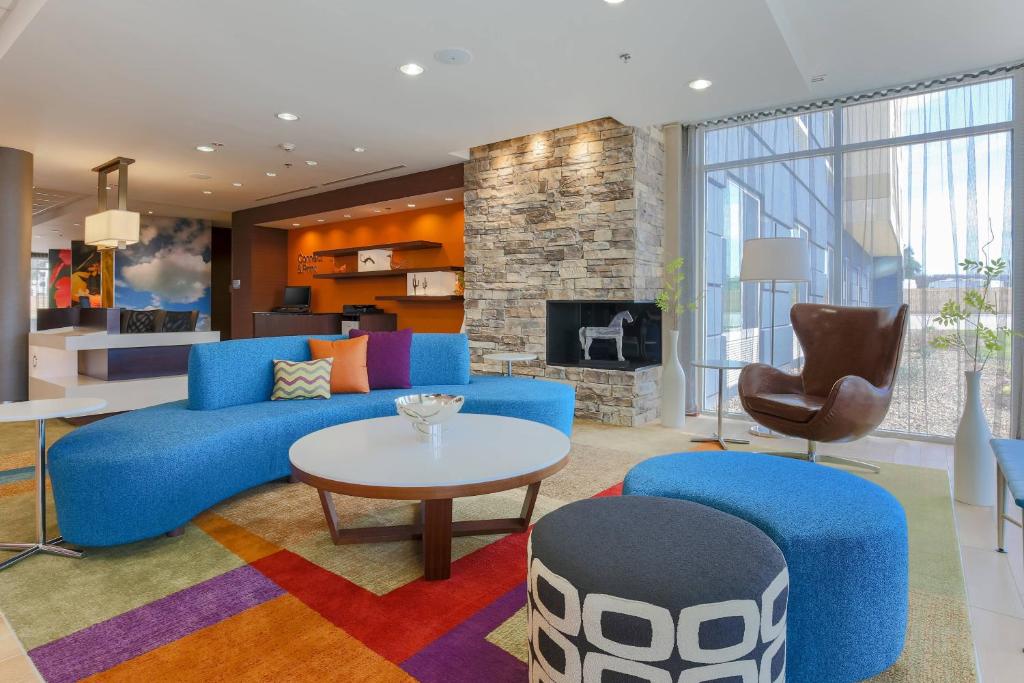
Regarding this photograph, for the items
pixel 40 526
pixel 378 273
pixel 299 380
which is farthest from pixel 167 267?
pixel 40 526

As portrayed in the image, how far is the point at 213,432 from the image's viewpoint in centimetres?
267

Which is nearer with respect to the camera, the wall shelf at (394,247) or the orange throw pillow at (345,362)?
the orange throw pillow at (345,362)

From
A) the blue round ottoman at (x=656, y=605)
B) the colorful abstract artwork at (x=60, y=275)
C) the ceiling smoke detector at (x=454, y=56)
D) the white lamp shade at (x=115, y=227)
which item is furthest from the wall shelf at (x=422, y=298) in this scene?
the colorful abstract artwork at (x=60, y=275)

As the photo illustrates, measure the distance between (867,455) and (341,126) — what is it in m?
5.18

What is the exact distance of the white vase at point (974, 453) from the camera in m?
2.98

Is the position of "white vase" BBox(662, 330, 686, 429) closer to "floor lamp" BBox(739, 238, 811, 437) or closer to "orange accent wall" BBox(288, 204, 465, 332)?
"floor lamp" BBox(739, 238, 811, 437)

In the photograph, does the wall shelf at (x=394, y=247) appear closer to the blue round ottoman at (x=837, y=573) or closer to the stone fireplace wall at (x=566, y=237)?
the stone fireplace wall at (x=566, y=237)

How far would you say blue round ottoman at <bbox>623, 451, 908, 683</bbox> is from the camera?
1.44 meters

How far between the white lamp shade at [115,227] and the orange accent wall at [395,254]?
10.8 feet

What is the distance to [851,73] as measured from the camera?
14.1 feet

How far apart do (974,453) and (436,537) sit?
2.91 metres

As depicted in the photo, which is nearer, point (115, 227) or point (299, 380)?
point (299, 380)

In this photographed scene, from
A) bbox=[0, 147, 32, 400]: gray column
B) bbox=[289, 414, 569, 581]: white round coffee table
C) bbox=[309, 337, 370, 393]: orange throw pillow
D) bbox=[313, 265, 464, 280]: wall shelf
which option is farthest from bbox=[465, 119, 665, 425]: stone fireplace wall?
bbox=[0, 147, 32, 400]: gray column

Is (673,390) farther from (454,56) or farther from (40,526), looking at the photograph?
(40,526)
